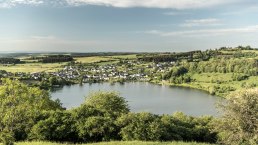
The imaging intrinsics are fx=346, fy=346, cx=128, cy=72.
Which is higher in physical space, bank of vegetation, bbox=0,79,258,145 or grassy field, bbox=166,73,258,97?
bank of vegetation, bbox=0,79,258,145

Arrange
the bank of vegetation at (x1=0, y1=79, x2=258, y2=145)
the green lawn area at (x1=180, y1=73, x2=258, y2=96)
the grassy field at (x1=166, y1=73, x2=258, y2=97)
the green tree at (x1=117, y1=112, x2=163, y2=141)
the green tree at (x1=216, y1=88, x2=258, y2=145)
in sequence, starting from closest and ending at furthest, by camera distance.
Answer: the green tree at (x1=216, y1=88, x2=258, y2=145) → the bank of vegetation at (x1=0, y1=79, x2=258, y2=145) → the green tree at (x1=117, y1=112, x2=163, y2=141) → the grassy field at (x1=166, y1=73, x2=258, y2=97) → the green lawn area at (x1=180, y1=73, x2=258, y2=96)

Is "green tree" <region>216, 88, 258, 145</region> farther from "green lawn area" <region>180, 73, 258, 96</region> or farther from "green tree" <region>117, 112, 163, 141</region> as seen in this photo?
"green lawn area" <region>180, 73, 258, 96</region>

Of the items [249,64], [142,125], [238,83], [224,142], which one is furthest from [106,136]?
→ [249,64]

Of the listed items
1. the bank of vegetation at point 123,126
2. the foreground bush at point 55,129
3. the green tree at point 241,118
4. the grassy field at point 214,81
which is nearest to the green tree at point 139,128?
the bank of vegetation at point 123,126

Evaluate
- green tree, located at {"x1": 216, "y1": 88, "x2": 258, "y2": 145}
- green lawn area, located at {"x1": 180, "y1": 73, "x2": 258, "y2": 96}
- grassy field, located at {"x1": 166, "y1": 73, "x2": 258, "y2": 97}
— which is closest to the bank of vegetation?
green tree, located at {"x1": 216, "y1": 88, "x2": 258, "y2": 145}

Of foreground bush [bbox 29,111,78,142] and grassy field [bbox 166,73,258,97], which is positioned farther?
grassy field [bbox 166,73,258,97]

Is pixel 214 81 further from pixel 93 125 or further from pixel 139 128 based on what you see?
pixel 93 125

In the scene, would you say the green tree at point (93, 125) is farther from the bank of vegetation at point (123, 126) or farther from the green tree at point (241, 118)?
the green tree at point (241, 118)

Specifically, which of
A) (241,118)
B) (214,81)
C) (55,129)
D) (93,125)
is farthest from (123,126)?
(214,81)

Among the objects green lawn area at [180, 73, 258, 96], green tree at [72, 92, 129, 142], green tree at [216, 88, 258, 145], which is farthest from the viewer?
green lawn area at [180, 73, 258, 96]
